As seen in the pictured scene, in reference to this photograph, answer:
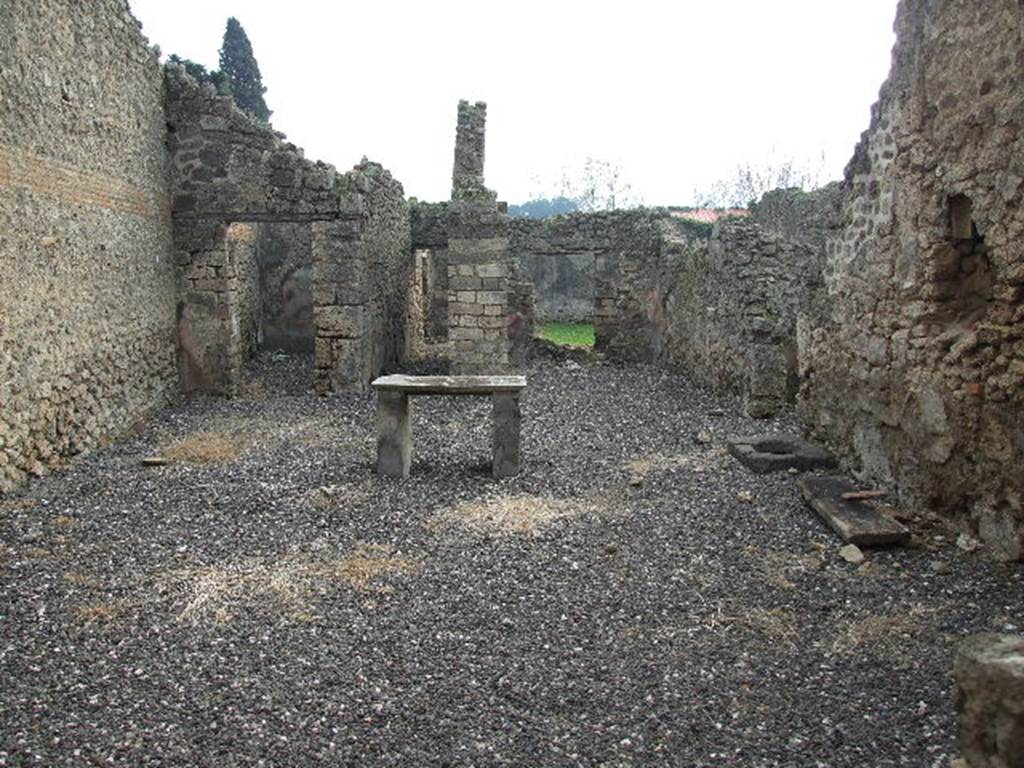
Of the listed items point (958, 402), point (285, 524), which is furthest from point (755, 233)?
point (285, 524)

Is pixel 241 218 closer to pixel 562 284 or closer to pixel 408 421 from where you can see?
pixel 408 421

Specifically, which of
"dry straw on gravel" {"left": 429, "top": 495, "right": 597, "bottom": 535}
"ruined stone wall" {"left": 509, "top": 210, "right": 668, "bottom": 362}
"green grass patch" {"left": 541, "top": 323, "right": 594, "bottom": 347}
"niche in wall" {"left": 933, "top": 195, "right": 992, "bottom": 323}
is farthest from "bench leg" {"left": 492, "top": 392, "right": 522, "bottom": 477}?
"green grass patch" {"left": 541, "top": 323, "right": 594, "bottom": 347}

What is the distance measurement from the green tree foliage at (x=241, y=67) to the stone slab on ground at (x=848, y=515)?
24991 millimetres

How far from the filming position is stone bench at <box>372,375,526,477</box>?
8086mm

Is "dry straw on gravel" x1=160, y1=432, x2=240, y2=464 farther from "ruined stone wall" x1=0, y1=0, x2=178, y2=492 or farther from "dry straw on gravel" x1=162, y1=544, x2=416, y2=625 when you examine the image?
"dry straw on gravel" x1=162, y1=544, x2=416, y2=625

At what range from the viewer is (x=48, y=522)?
6574 mm

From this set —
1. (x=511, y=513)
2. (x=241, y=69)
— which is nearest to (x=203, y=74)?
(x=241, y=69)

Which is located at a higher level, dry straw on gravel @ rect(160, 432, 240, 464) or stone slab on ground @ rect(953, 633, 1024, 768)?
stone slab on ground @ rect(953, 633, 1024, 768)

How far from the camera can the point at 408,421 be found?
8133 mm

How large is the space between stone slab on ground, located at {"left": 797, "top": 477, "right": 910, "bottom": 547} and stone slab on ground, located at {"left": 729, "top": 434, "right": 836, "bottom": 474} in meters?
0.63

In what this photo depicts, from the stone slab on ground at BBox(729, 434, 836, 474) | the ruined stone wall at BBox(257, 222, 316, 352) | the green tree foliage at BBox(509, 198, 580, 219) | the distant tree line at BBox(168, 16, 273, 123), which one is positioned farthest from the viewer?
the green tree foliage at BBox(509, 198, 580, 219)

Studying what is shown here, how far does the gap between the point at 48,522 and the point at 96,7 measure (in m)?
6.00

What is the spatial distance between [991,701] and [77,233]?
8.99 metres

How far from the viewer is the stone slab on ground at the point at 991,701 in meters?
2.77
